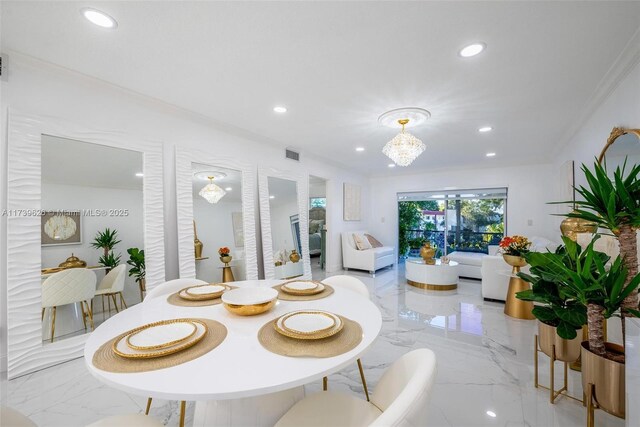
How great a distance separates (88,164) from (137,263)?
3.20 ft

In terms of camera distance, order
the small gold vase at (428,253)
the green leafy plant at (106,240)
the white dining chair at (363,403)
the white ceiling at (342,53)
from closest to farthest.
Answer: the white dining chair at (363,403)
the white ceiling at (342,53)
the green leafy plant at (106,240)
the small gold vase at (428,253)

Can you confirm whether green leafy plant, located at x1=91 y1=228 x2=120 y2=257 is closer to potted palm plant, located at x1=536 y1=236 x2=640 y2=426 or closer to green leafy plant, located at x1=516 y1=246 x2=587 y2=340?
green leafy plant, located at x1=516 y1=246 x2=587 y2=340

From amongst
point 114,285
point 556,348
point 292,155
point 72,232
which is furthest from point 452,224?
point 72,232

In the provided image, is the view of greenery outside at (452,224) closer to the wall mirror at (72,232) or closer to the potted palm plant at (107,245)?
the wall mirror at (72,232)

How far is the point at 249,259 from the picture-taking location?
11.9 feet

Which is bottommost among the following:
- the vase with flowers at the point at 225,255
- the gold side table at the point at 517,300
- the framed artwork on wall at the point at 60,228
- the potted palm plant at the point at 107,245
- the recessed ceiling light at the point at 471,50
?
the gold side table at the point at 517,300

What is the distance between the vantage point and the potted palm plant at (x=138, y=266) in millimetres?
2579

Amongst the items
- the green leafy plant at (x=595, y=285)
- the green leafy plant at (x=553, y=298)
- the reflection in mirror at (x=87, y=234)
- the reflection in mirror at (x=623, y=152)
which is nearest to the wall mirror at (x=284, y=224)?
the reflection in mirror at (x=87, y=234)

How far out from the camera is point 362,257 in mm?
5605

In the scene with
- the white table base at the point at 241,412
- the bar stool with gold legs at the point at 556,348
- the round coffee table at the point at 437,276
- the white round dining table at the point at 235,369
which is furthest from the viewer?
the round coffee table at the point at 437,276

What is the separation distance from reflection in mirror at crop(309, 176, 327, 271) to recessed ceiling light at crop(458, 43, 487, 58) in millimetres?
3858

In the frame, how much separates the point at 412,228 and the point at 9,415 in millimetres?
7314

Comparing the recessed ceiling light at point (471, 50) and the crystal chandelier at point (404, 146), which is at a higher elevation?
the recessed ceiling light at point (471, 50)

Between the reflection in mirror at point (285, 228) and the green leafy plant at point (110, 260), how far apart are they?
1.90m
